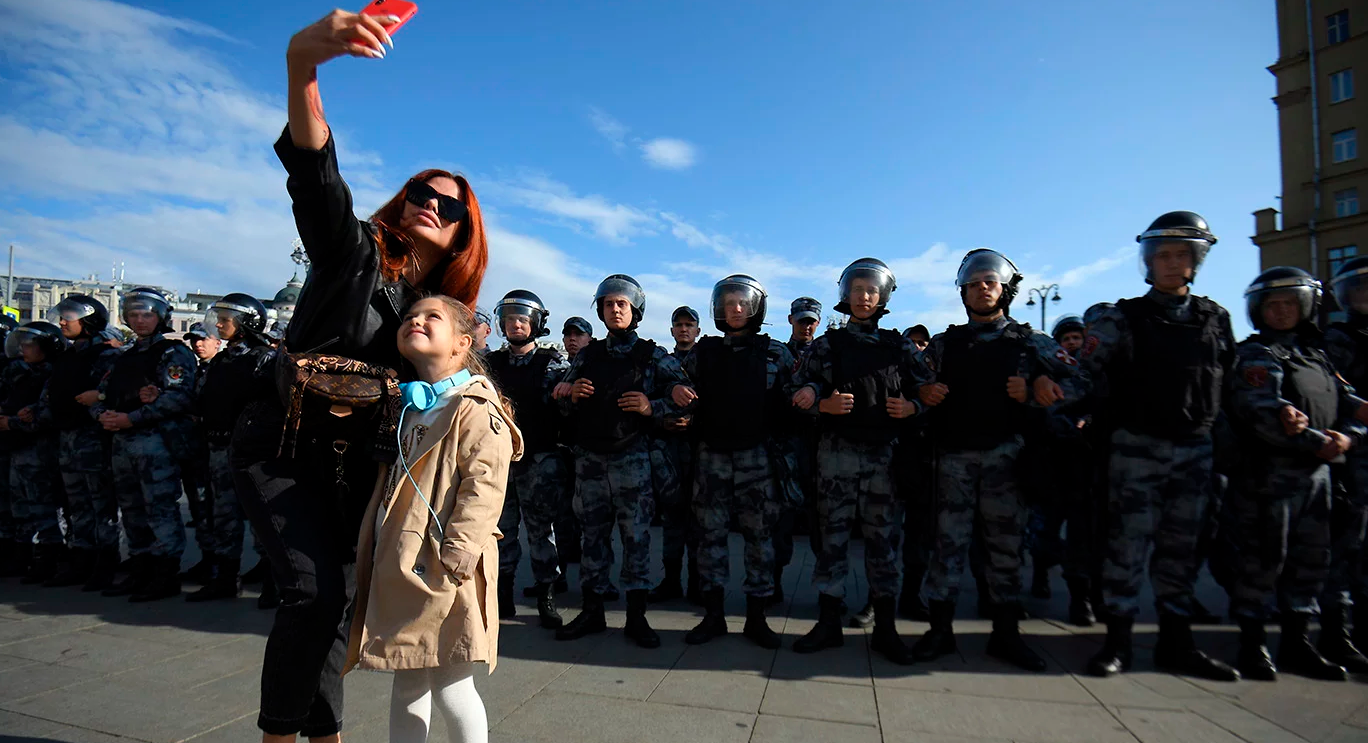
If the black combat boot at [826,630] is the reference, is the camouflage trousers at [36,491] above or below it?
above

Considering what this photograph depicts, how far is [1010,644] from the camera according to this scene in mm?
3826

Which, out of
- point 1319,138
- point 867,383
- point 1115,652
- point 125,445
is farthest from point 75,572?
point 1319,138

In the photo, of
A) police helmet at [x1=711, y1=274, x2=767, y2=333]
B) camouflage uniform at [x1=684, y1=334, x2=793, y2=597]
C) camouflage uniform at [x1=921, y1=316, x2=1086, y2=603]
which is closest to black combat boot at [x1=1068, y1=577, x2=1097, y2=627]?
camouflage uniform at [x1=921, y1=316, x2=1086, y2=603]

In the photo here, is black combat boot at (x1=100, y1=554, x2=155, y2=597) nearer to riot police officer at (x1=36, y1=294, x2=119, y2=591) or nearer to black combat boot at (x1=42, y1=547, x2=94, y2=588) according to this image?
riot police officer at (x1=36, y1=294, x2=119, y2=591)

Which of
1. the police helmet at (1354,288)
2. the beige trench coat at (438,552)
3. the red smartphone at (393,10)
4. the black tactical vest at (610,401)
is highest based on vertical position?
the red smartphone at (393,10)

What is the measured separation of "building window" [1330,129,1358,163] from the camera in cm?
2392

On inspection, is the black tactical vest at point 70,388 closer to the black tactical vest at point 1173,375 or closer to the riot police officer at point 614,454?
the riot police officer at point 614,454

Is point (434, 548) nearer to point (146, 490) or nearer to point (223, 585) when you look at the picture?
point (223, 585)

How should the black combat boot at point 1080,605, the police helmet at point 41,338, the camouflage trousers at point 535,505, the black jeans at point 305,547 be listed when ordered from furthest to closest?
1. the police helmet at point 41,338
2. the camouflage trousers at point 535,505
3. the black combat boot at point 1080,605
4. the black jeans at point 305,547

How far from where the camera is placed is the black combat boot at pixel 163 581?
17.3 ft

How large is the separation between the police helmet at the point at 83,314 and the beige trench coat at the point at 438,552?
20.5 feet

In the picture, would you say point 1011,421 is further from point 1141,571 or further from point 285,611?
point 285,611

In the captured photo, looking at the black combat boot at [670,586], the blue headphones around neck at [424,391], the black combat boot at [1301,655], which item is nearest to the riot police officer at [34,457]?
the black combat boot at [670,586]

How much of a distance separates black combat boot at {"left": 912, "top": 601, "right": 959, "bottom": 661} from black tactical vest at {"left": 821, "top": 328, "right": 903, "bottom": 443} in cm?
105
